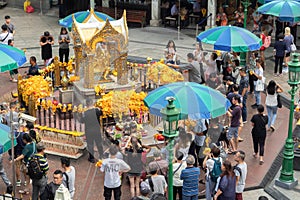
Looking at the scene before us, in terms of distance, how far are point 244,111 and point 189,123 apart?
3.20m

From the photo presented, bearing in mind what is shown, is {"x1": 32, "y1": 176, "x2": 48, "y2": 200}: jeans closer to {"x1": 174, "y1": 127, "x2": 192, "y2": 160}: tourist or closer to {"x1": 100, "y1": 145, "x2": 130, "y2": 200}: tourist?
{"x1": 100, "y1": 145, "x2": 130, "y2": 200}: tourist

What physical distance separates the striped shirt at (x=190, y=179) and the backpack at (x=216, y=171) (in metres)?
0.49

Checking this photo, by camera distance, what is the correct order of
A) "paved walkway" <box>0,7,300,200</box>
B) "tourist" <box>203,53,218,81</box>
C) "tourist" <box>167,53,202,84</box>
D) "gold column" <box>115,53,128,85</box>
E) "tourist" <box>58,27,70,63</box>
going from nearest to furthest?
"paved walkway" <box>0,7,300,200</box> → "gold column" <box>115,53,128,85</box> → "tourist" <box>167,53,202,84</box> → "tourist" <box>203,53,218,81</box> → "tourist" <box>58,27,70,63</box>

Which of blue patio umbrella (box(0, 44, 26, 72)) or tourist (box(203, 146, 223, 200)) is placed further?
blue patio umbrella (box(0, 44, 26, 72))

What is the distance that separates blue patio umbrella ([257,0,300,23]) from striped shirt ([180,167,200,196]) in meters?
10.3

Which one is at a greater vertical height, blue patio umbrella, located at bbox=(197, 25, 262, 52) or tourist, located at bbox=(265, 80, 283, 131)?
blue patio umbrella, located at bbox=(197, 25, 262, 52)

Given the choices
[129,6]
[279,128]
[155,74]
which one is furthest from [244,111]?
[129,6]

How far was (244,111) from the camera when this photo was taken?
16.9 m

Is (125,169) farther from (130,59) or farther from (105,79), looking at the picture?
(130,59)

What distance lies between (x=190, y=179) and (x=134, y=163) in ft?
4.64

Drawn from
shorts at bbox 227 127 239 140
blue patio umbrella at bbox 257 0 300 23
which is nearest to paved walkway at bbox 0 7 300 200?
shorts at bbox 227 127 239 140

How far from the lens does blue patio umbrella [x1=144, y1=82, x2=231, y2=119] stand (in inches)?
499

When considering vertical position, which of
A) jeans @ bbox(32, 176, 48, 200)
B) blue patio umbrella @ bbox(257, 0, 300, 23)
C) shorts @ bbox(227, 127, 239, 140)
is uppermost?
blue patio umbrella @ bbox(257, 0, 300, 23)

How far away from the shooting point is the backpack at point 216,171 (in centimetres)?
1189
